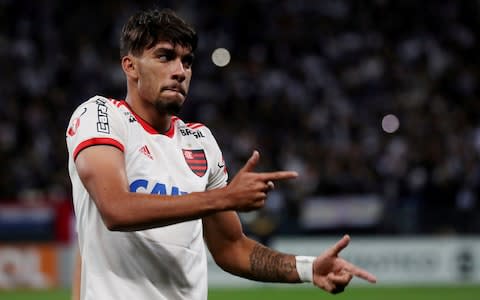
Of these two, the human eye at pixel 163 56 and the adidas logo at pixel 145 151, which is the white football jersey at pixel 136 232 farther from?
the human eye at pixel 163 56

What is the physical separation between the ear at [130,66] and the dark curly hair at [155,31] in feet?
0.12

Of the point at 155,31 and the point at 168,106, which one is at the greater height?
the point at 155,31

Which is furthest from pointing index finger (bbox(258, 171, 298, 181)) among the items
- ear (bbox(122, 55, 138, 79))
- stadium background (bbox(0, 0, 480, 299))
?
stadium background (bbox(0, 0, 480, 299))

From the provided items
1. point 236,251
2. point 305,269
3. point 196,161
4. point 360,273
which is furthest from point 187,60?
point 360,273

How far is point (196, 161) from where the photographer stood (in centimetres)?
458

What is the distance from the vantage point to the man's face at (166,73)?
14.5 ft

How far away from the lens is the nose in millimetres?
4410

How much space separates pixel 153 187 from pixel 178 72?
1.87 ft

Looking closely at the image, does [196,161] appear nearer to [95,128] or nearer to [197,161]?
[197,161]

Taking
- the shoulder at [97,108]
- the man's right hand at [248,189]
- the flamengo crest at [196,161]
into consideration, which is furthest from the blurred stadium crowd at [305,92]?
the man's right hand at [248,189]

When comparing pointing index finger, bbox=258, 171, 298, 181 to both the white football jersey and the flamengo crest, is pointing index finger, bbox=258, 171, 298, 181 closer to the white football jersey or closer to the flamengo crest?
the white football jersey

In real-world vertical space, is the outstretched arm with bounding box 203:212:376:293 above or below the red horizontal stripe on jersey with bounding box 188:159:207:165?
below

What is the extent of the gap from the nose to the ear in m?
0.23

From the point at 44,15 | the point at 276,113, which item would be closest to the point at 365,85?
the point at 276,113
